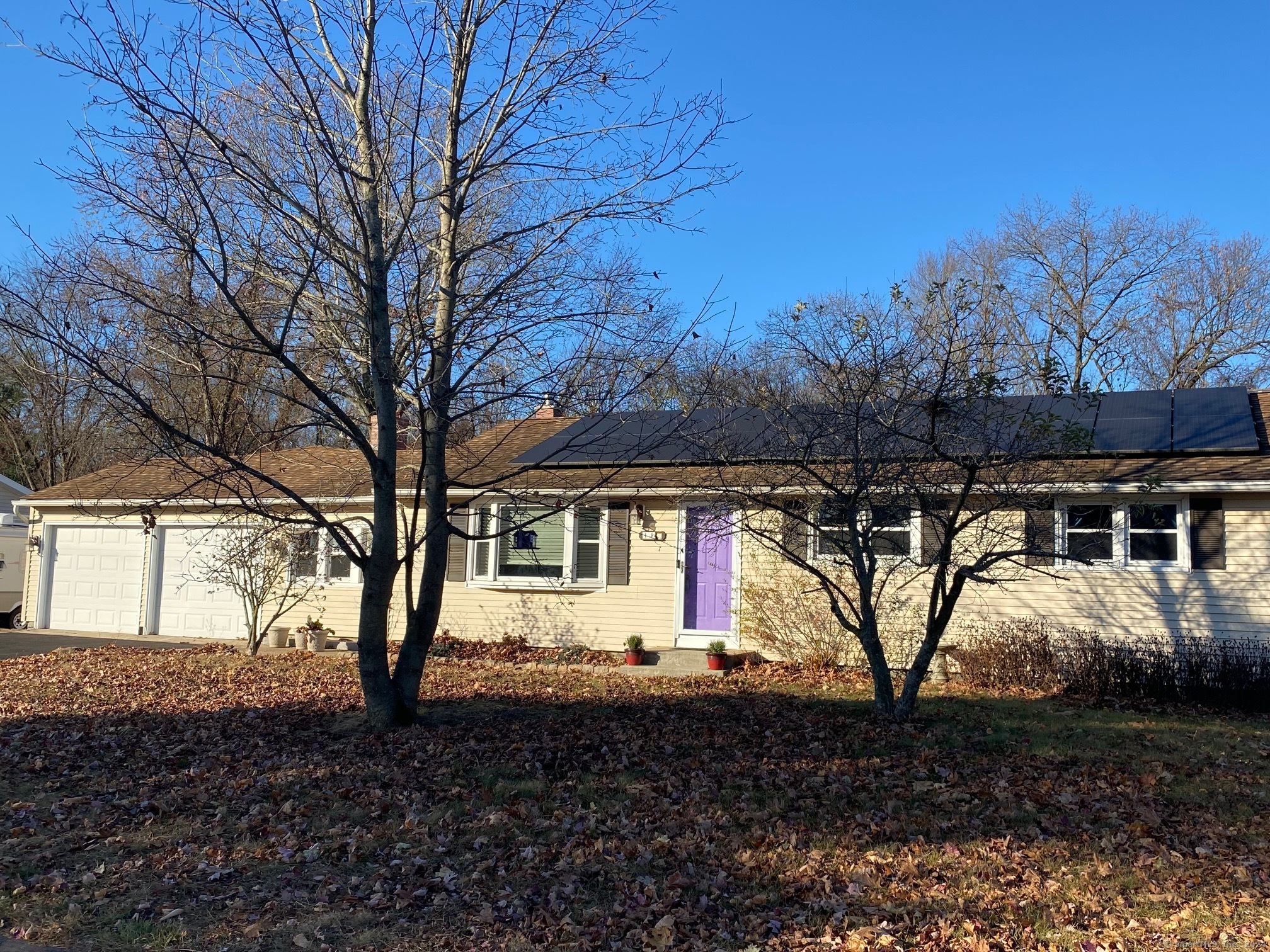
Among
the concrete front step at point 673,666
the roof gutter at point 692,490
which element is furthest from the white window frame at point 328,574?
the concrete front step at point 673,666

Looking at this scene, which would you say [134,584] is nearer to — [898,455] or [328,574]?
[328,574]

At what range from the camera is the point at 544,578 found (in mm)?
15266

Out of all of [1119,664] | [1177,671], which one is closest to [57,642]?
[1119,664]

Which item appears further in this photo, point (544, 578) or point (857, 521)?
point (544, 578)

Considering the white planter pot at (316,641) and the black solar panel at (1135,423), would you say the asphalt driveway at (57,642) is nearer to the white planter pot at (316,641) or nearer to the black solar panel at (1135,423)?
the white planter pot at (316,641)

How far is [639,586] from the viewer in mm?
14812

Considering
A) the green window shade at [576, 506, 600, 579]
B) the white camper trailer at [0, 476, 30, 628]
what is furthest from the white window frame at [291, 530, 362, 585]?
the white camper trailer at [0, 476, 30, 628]

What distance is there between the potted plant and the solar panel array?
4.34 m

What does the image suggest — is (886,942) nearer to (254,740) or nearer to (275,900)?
(275,900)

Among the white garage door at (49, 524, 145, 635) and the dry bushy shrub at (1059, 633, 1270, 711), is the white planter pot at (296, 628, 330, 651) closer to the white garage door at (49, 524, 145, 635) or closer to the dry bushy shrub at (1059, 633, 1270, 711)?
the white garage door at (49, 524, 145, 635)

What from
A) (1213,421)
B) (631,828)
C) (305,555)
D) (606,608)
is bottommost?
(631,828)

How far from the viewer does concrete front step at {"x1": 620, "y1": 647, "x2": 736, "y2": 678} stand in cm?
1304

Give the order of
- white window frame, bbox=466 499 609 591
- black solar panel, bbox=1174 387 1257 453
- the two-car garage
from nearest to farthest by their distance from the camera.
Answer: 1. black solar panel, bbox=1174 387 1257 453
2. white window frame, bbox=466 499 609 591
3. the two-car garage

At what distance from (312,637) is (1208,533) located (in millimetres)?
13218
